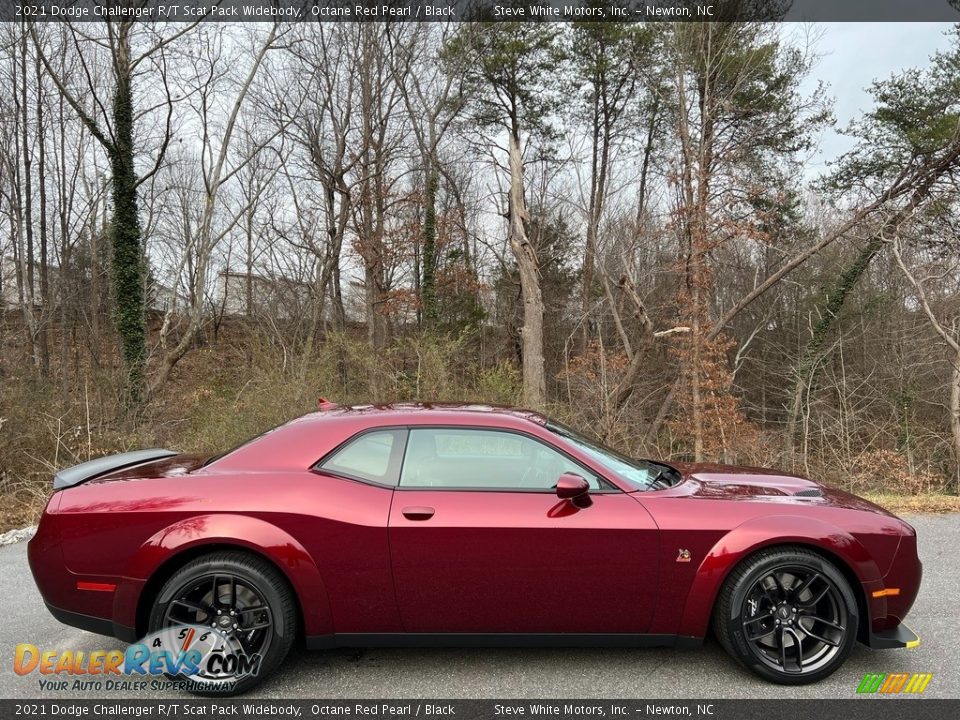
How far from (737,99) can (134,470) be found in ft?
59.9

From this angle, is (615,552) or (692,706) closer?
(692,706)

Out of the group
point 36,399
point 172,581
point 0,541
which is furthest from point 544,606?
point 36,399

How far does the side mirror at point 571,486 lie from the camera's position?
2.81 m

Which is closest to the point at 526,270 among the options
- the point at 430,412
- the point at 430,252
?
the point at 430,252

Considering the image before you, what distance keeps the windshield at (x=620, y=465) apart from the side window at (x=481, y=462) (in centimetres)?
17

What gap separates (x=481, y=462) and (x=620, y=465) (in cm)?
79

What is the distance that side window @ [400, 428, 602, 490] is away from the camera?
3029 millimetres

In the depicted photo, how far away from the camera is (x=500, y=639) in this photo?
9.40 feet

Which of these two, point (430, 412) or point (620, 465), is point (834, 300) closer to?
point (620, 465)

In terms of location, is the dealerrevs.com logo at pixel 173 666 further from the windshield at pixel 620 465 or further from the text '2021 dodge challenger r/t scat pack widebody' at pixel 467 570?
the windshield at pixel 620 465

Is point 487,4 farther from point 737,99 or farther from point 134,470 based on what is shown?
point 134,470

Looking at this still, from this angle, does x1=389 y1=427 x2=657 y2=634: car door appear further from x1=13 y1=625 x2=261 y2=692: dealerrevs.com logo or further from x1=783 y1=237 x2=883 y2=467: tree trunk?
x1=783 y1=237 x2=883 y2=467: tree trunk

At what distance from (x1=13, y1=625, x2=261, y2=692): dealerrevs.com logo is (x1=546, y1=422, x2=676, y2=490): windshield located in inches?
Result: 76.1

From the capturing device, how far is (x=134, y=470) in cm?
333
